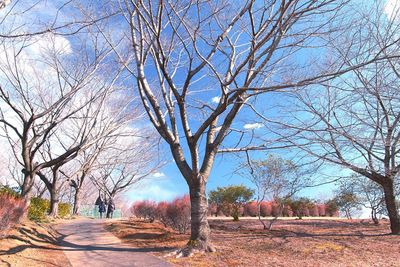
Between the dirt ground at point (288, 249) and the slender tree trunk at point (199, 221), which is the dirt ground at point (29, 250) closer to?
the dirt ground at point (288, 249)

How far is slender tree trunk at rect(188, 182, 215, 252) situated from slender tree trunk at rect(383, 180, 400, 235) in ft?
23.2

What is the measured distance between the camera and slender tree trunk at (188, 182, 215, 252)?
761 centimetres

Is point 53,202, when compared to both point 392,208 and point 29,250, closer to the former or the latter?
point 29,250

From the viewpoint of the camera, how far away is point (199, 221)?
779 centimetres

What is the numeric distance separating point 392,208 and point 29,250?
1123 centimetres

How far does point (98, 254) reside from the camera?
7832 mm

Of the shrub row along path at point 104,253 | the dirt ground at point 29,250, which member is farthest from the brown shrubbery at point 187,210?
the dirt ground at point 29,250

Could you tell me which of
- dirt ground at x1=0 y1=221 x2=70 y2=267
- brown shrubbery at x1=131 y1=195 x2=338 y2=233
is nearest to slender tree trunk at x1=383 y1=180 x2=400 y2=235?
brown shrubbery at x1=131 y1=195 x2=338 y2=233

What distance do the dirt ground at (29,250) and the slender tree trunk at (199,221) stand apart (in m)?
2.84

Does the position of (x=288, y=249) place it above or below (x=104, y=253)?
above

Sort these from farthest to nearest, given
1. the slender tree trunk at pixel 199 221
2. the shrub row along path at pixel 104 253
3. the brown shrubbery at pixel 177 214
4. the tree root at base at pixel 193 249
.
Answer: the brown shrubbery at pixel 177 214, the slender tree trunk at pixel 199 221, the tree root at base at pixel 193 249, the shrub row along path at pixel 104 253

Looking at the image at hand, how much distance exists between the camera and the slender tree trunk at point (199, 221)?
25.0 feet

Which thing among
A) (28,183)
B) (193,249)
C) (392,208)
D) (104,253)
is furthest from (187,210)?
(28,183)

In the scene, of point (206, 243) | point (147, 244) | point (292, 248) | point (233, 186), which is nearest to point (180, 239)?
point (147, 244)
